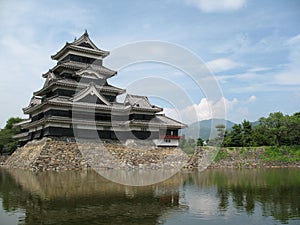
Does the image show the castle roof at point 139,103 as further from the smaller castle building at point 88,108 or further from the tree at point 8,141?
the tree at point 8,141

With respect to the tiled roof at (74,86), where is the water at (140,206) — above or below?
below

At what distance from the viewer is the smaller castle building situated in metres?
28.0

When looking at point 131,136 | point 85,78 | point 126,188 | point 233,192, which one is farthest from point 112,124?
point 233,192

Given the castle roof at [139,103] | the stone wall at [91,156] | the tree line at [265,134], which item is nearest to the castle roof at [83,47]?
the castle roof at [139,103]

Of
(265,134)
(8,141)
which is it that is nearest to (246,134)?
(265,134)

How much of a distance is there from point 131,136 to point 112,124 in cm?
244

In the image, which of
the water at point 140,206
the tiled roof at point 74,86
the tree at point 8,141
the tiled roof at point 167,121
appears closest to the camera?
the water at point 140,206

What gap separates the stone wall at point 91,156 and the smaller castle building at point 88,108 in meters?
1.54

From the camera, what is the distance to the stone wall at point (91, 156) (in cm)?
2403

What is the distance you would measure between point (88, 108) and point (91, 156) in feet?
17.0

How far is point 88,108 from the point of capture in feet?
93.6

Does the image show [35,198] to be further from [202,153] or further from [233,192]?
[202,153]

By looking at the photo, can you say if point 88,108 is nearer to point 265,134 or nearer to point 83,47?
point 83,47

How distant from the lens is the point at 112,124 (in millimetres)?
30000
